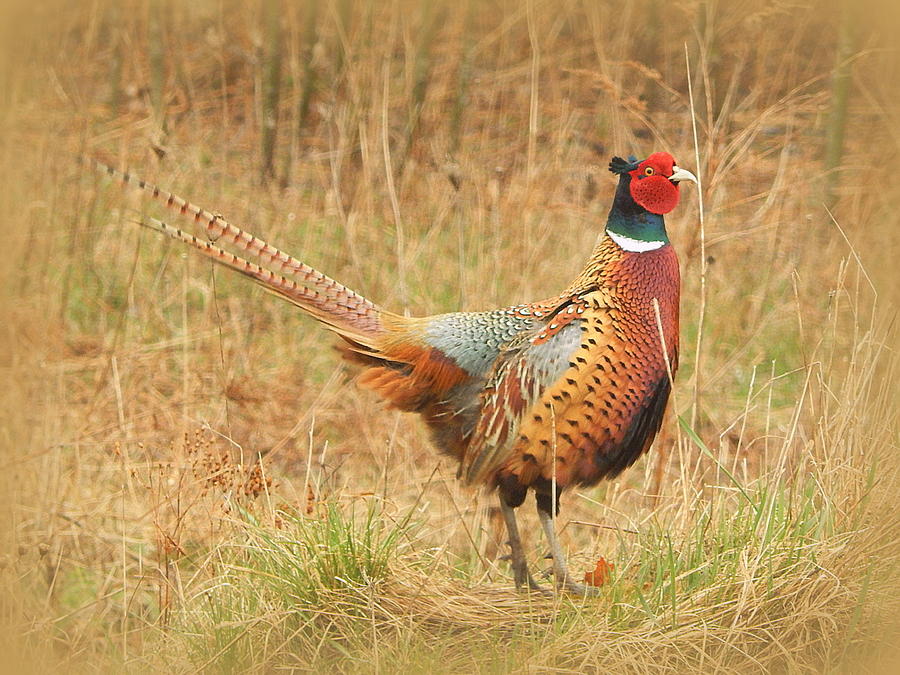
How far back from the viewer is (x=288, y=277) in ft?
12.7

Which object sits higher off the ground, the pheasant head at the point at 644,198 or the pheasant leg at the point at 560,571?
the pheasant head at the point at 644,198

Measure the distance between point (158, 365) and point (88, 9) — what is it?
10.4 ft

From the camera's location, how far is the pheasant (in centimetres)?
365

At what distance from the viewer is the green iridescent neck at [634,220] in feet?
12.2

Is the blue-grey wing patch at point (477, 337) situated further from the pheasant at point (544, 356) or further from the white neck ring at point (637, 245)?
the white neck ring at point (637, 245)

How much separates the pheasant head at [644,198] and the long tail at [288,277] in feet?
3.14

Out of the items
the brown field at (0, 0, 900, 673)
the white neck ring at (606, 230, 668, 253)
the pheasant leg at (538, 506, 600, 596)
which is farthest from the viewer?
Result: the white neck ring at (606, 230, 668, 253)

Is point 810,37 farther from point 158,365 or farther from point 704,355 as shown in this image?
point 158,365

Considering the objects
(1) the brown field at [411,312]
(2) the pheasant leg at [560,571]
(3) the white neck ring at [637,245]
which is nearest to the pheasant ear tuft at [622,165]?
(3) the white neck ring at [637,245]

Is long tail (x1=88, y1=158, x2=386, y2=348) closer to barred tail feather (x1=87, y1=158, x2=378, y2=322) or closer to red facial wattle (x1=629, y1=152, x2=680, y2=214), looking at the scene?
barred tail feather (x1=87, y1=158, x2=378, y2=322)

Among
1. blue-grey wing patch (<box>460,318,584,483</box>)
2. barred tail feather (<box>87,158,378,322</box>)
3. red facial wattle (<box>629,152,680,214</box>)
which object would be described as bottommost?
blue-grey wing patch (<box>460,318,584,483</box>)

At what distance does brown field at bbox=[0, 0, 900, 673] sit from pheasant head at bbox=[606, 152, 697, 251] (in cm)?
39

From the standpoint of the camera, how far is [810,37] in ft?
28.0

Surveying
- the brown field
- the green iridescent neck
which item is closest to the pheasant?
the green iridescent neck
